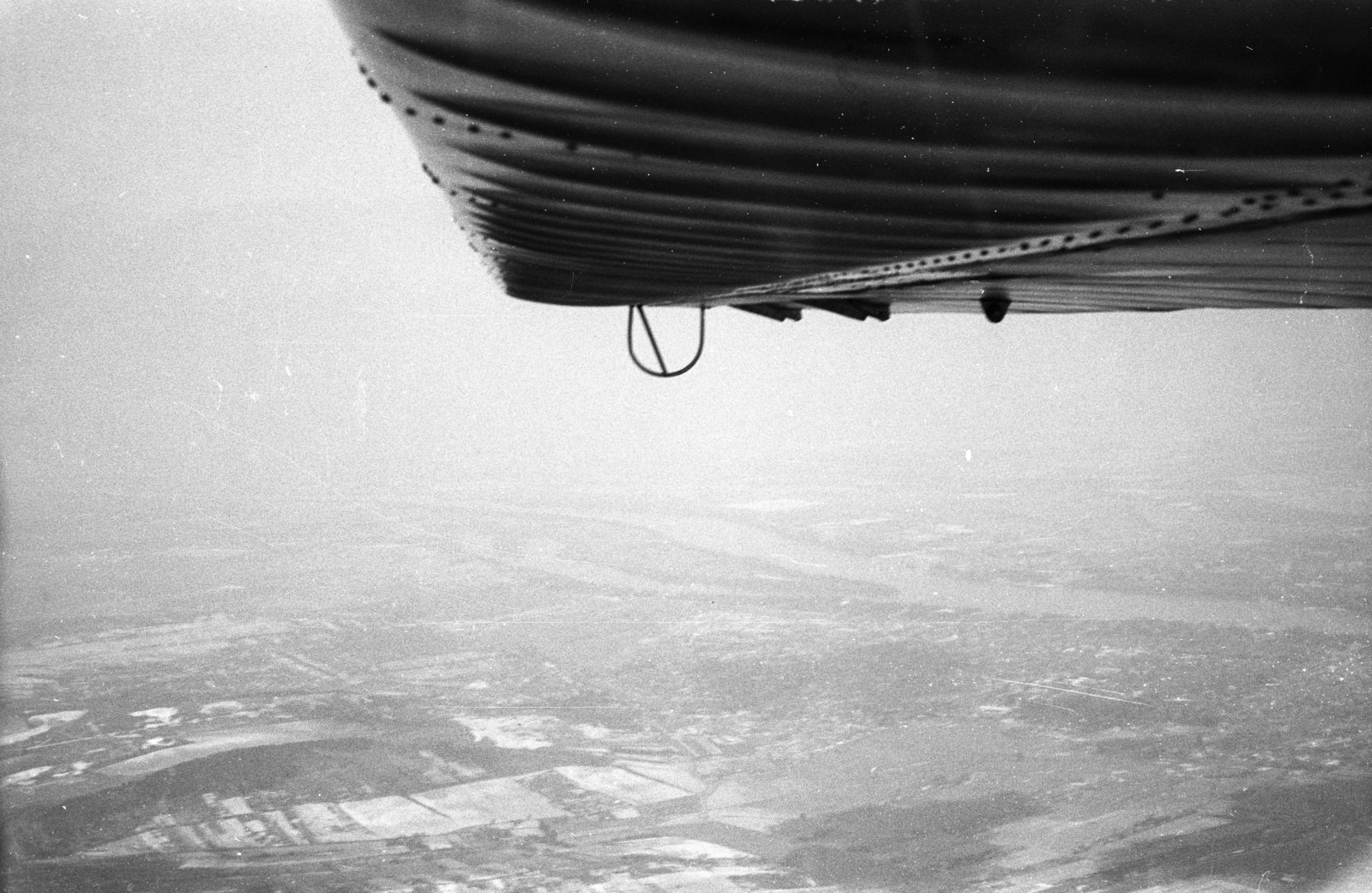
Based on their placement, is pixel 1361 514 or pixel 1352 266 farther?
pixel 1361 514

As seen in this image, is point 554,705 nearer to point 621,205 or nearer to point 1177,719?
point 1177,719

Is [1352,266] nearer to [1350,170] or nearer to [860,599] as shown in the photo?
[1350,170]

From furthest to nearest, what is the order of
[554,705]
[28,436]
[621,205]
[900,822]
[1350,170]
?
[28,436] < [554,705] < [900,822] < [621,205] < [1350,170]

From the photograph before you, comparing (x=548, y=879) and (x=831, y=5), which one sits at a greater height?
(x=831, y=5)

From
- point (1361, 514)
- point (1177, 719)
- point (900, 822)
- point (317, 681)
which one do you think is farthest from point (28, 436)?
point (1361, 514)

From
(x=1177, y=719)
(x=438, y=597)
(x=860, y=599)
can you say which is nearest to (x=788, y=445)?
(x=860, y=599)

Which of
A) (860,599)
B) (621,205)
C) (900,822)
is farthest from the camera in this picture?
(860,599)

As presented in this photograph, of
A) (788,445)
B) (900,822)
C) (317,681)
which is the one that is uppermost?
(788,445)
